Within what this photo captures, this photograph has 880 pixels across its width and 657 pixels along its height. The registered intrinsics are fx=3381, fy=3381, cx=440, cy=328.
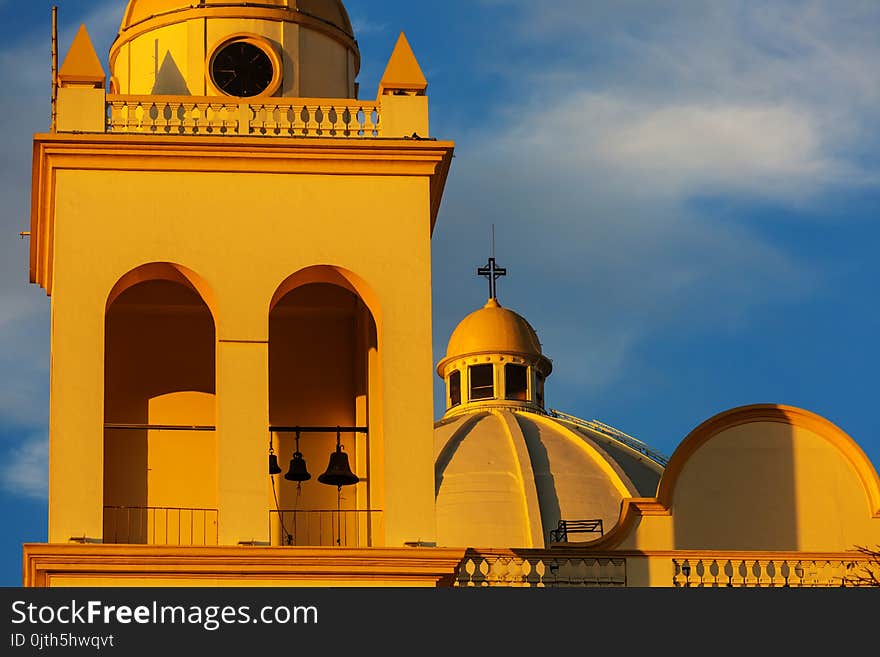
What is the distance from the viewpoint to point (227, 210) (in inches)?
1344

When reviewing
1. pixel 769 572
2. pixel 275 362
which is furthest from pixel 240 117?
pixel 769 572

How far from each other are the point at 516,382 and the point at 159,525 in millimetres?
25474

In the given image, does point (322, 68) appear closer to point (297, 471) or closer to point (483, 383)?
point (297, 471)

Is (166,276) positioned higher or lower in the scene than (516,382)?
lower

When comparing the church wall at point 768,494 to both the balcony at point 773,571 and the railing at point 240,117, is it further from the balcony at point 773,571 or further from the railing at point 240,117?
the railing at point 240,117

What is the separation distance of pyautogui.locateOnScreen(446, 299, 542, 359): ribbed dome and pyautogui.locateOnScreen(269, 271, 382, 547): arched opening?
23056mm

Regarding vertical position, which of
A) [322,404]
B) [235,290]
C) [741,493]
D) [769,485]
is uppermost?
[235,290]

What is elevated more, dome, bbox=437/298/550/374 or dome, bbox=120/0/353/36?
dome, bbox=437/298/550/374

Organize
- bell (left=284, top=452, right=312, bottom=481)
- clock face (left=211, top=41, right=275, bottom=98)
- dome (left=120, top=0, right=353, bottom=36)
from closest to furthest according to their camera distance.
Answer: bell (left=284, top=452, right=312, bottom=481), clock face (left=211, top=41, right=275, bottom=98), dome (left=120, top=0, right=353, bottom=36)

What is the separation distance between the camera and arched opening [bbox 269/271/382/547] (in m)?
35.5

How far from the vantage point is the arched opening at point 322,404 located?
35469 mm

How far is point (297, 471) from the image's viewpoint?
115 feet

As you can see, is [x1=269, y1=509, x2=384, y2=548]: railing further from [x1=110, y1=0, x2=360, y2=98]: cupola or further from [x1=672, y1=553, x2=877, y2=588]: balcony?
[x1=110, y1=0, x2=360, y2=98]: cupola

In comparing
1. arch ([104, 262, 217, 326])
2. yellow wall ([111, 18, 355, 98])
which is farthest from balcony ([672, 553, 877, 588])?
yellow wall ([111, 18, 355, 98])
